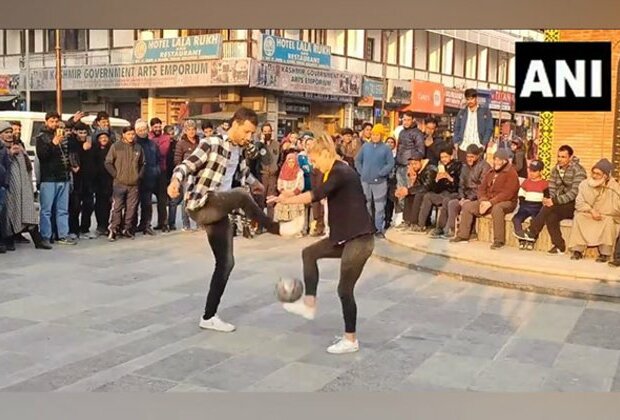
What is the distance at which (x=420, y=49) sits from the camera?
496cm

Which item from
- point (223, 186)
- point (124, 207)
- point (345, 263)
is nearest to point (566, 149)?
point (345, 263)

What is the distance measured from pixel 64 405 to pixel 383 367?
173 centimetres

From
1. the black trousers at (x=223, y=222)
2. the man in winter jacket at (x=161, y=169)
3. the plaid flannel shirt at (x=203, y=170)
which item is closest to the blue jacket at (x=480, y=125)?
the black trousers at (x=223, y=222)

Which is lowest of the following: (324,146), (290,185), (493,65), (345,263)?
(345,263)

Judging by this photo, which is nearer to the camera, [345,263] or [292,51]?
[345,263]

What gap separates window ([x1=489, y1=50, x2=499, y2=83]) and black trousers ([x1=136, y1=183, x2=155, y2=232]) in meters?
3.01

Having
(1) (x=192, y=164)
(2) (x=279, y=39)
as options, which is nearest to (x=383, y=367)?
(1) (x=192, y=164)

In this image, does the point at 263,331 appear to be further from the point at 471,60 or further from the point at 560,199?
the point at 560,199

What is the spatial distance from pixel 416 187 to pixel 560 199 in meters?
1.33

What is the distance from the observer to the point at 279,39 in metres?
4.65

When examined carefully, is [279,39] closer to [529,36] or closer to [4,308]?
[529,36]

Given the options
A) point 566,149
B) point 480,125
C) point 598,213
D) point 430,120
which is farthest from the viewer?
point 566,149

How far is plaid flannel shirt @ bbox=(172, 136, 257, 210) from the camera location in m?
4.61

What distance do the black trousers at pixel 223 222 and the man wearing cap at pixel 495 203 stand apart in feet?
10.2
